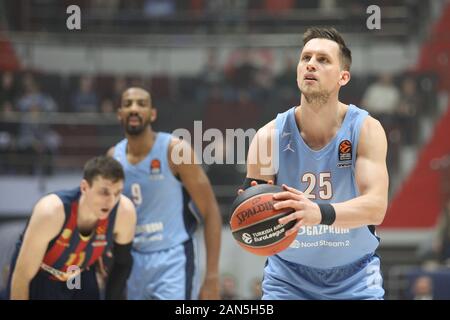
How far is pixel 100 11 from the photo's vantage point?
13633mm

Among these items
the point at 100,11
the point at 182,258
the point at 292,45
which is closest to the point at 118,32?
the point at 100,11

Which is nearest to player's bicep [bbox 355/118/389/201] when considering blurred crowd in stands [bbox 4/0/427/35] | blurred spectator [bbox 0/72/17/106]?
blurred spectator [bbox 0/72/17/106]

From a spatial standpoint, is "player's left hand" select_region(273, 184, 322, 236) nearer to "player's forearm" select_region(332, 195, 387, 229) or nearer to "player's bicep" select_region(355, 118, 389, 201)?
"player's forearm" select_region(332, 195, 387, 229)

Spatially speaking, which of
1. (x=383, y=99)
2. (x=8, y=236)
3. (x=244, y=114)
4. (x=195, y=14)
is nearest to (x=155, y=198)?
(x=8, y=236)

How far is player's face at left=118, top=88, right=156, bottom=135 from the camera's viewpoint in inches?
260

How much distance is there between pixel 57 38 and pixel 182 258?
7584mm

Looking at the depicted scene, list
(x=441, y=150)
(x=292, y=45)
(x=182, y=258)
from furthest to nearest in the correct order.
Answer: (x=292, y=45), (x=441, y=150), (x=182, y=258)

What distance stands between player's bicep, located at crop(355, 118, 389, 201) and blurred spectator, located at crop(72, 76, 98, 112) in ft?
25.7

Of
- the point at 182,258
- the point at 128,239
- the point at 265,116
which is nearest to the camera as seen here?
the point at 128,239

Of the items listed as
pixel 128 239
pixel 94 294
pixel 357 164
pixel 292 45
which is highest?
pixel 292 45

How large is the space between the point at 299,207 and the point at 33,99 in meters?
8.49

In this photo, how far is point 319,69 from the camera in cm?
430

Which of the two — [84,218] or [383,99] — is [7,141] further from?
[84,218]
